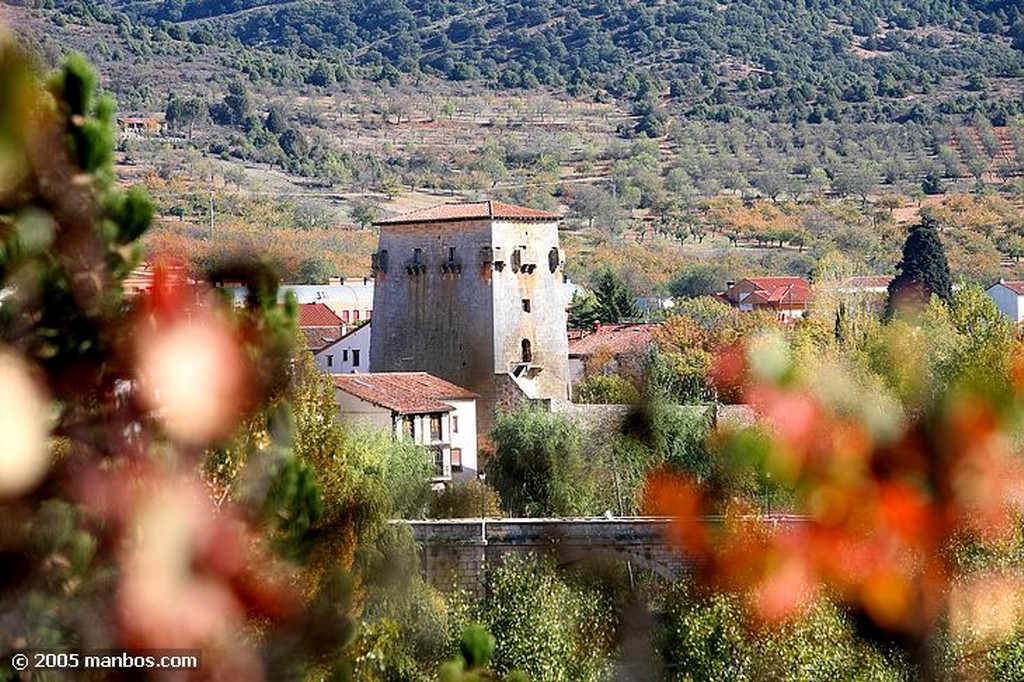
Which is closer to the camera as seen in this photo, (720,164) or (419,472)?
(419,472)

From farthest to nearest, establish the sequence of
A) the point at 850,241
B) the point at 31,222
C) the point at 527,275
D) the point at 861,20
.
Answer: the point at 861,20 → the point at 850,241 → the point at 527,275 → the point at 31,222

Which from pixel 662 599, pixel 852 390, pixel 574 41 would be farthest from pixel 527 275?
pixel 574 41

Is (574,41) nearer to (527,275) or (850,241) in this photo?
(850,241)

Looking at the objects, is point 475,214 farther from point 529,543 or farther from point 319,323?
point 529,543

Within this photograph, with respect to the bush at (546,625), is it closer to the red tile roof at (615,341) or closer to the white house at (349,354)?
the white house at (349,354)

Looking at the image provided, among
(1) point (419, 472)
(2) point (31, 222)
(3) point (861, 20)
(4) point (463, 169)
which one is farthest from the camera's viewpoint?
(3) point (861, 20)

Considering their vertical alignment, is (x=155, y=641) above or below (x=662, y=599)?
above

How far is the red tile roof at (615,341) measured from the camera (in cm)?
4028

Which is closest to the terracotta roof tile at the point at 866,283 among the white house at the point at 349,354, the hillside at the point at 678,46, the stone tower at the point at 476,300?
the white house at the point at 349,354

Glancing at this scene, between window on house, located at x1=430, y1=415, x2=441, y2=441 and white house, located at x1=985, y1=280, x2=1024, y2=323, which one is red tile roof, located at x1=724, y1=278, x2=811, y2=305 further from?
window on house, located at x1=430, y1=415, x2=441, y2=441

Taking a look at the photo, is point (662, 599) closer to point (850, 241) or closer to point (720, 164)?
point (850, 241)

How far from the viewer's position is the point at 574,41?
132m

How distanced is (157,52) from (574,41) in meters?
30.1

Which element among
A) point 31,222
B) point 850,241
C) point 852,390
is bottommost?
point 850,241
